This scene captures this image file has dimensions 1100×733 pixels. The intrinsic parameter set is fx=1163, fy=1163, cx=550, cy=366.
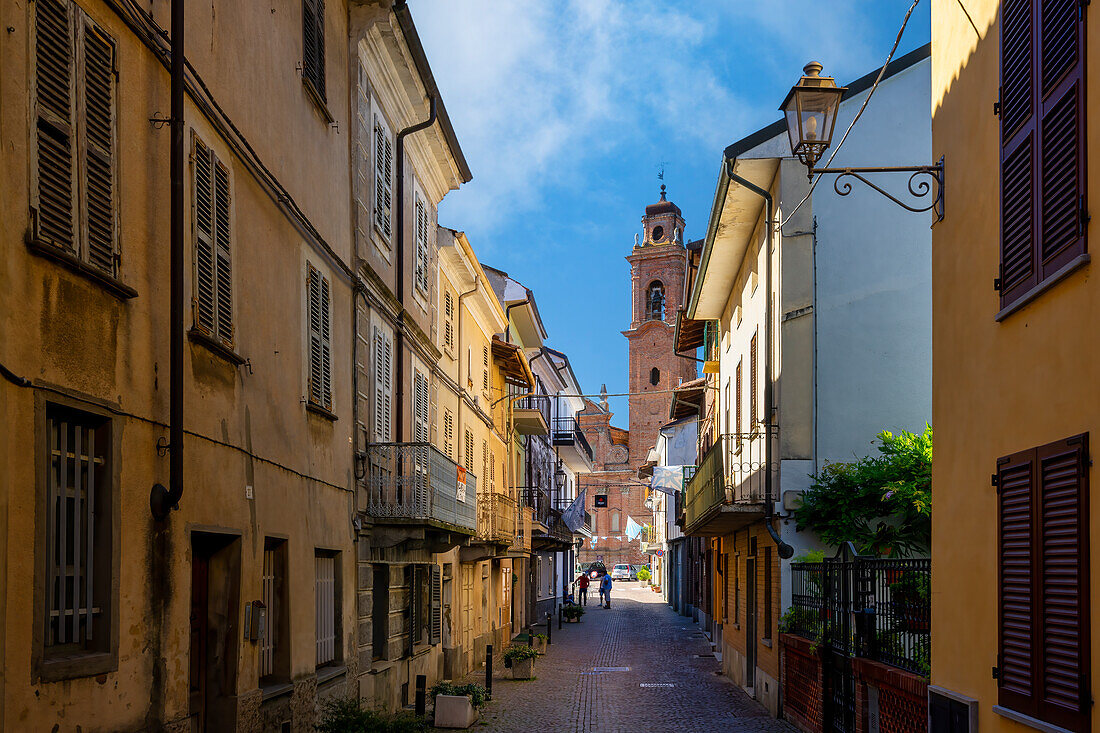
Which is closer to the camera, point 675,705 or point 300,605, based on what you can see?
point 300,605

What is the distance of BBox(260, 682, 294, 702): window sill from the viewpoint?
32.7 feet

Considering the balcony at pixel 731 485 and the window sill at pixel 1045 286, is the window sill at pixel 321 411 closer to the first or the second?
the balcony at pixel 731 485

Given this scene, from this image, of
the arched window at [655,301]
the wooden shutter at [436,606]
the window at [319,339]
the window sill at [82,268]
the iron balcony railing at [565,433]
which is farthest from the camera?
the arched window at [655,301]

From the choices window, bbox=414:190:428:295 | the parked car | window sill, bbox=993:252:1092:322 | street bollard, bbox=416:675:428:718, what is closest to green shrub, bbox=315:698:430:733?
street bollard, bbox=416:675:428:718

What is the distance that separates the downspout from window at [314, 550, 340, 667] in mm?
6244

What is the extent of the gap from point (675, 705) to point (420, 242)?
27.8 feet

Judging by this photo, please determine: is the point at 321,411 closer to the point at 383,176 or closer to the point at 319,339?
the point at 319,339

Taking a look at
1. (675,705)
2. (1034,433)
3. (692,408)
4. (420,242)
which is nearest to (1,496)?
(1034,433)

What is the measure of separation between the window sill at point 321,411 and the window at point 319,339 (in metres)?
0.04

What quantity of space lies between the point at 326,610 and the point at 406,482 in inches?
95.5

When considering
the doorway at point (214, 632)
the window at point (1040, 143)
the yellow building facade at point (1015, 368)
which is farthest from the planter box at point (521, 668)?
the window at point (1040, 143)

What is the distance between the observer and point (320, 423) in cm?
1217

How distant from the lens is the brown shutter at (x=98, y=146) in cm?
646

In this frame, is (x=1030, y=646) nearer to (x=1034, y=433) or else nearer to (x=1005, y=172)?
(x=1034, y=433)
